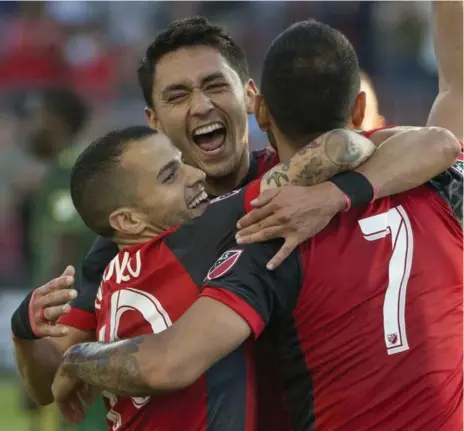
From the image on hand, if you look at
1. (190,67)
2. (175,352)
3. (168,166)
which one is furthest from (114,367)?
(190,67)

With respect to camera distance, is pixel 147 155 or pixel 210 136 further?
pixel 210 136

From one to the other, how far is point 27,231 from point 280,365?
24.8 feet

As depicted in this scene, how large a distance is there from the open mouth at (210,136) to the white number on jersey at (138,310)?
1155 mm

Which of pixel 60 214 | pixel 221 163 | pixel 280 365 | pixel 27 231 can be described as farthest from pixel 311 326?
pixel 27 231

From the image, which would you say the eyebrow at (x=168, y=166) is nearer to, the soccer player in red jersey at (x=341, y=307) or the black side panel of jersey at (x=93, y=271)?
the soccer player in red jersey at (x=341, y=307)

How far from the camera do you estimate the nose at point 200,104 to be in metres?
3.73

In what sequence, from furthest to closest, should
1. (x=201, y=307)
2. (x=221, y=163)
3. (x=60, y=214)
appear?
(x=60, y=214), (x=221, y=163), (x=201, y=307)

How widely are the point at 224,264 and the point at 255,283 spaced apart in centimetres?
10

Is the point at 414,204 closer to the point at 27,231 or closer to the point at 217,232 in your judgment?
the point at 217,232

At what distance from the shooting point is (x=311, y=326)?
8.52ft

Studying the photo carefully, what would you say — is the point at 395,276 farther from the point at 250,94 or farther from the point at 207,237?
the point at 250,94

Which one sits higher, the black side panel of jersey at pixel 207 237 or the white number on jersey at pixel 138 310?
the black side panel of jersey at pixel 207 237

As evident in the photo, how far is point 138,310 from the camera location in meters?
2.68

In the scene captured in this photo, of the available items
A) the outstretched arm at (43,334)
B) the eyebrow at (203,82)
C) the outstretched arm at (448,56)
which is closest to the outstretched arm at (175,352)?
the outstretched arm at (43,334)
